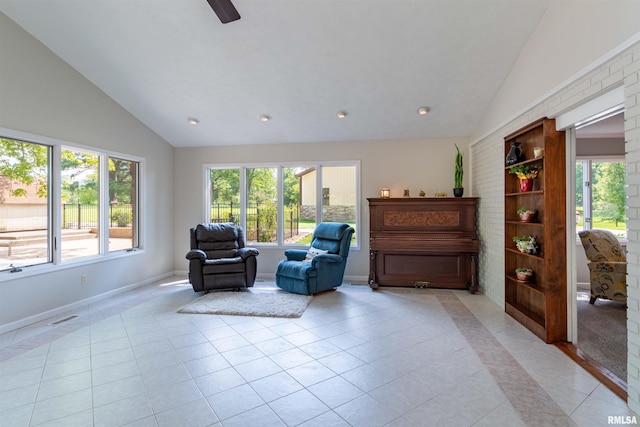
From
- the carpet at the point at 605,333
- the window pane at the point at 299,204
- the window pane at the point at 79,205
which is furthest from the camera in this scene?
the window pane at the point at 299,204

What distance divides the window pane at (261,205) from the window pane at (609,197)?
558 centimetres

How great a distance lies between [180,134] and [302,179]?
2.38 m

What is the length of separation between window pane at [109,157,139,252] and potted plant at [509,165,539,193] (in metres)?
5.69

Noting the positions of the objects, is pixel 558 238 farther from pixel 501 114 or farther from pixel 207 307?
pixel 207 307

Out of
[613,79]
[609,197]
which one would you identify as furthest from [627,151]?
[609,197]

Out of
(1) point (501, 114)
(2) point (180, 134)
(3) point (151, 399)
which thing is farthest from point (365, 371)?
(2) point (180, 134)

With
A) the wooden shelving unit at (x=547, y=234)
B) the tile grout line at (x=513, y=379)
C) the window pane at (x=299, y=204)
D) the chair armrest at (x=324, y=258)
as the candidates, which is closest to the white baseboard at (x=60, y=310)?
the window pane at (x=299, y=204)

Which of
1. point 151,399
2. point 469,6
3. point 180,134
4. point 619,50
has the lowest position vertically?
point 151,399

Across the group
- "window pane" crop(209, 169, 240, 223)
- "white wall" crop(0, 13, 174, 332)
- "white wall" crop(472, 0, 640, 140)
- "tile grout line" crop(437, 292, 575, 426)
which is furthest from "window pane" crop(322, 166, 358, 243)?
"white wall" crop(0, 13, 174, 332)

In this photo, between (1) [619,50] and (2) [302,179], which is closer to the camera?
(1) [619,50]

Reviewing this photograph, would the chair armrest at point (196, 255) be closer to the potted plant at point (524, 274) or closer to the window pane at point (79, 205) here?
the window pane at point (79, 205)

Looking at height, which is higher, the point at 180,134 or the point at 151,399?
the point at 180,134

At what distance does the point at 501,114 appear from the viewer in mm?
3996

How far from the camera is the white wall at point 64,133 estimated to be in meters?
3.34
